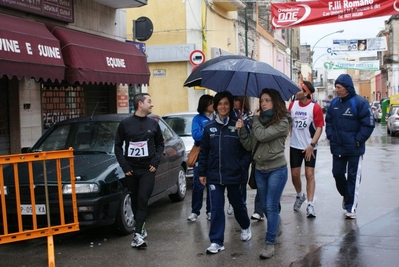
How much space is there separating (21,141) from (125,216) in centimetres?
479

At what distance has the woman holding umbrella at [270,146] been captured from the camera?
6000mm

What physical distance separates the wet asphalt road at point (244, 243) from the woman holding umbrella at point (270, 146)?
44cm

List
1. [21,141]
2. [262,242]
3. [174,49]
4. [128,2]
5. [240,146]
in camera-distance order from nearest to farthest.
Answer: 1. [240,146]
2. [262,242]
3. [21,141]
4. [128,2]
5. [174,49]

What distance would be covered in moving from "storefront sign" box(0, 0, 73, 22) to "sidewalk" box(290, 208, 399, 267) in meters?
7.21

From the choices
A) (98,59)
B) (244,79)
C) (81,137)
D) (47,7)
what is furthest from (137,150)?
(47,7)

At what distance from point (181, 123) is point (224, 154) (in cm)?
690

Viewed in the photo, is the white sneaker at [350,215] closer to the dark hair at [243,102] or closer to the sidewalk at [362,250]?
the sidewalk at [362,250]

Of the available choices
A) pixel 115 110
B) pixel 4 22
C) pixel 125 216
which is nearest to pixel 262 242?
pixel 125 216

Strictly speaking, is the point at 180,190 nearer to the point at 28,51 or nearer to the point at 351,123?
the point at 351,123

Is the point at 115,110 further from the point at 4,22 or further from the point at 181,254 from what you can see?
the point at 181,254

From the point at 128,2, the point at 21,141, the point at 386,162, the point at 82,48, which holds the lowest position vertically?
the point at 386,162

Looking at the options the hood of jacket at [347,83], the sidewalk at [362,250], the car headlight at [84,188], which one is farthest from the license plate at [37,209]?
Result: the hood of jacket at [347,83]

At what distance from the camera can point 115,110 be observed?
15.0 metres

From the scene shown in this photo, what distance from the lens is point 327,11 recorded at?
589 inches
